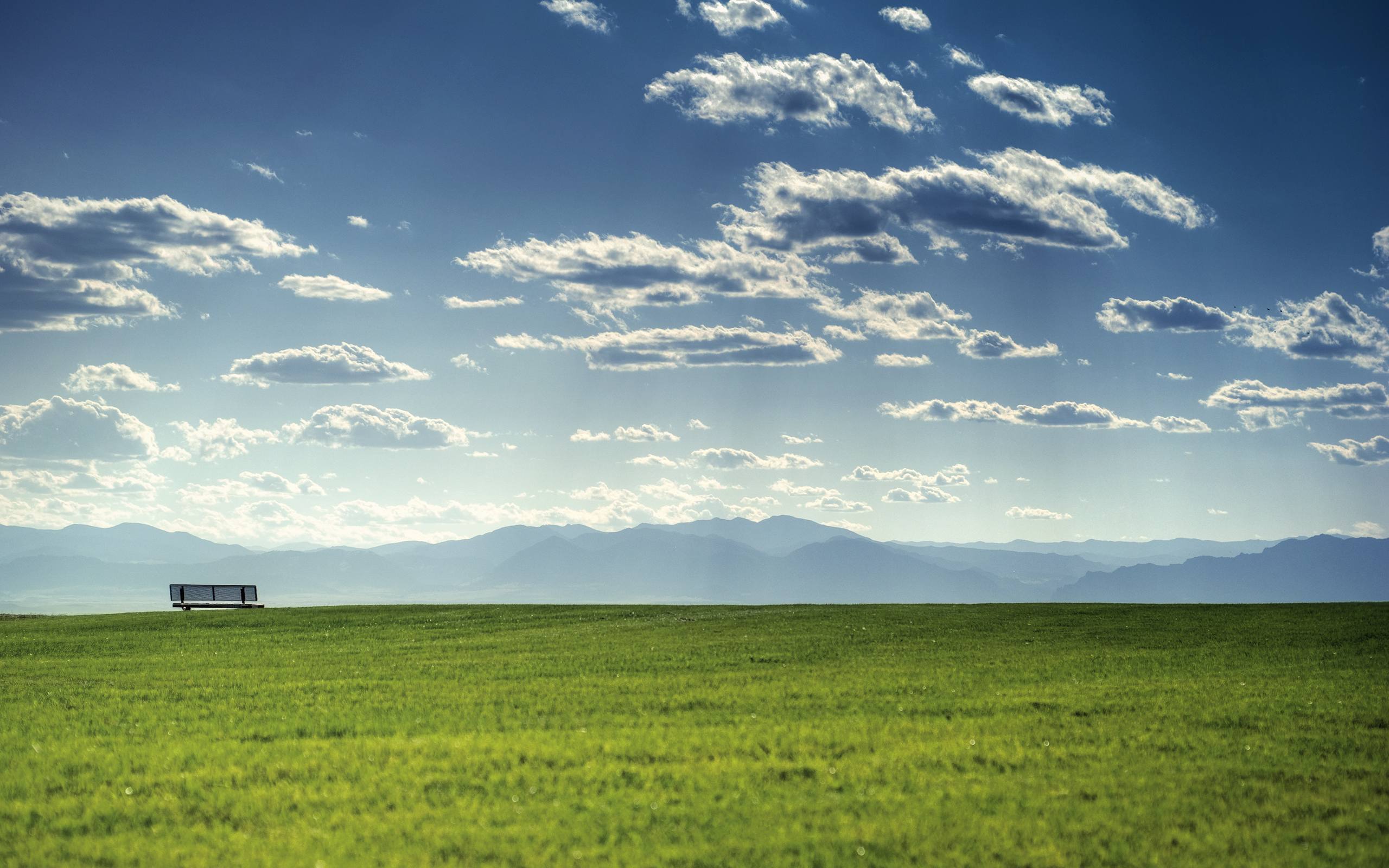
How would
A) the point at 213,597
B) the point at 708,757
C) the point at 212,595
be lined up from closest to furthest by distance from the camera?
the point at 708,757
the point at 212,595
the point at 213,597

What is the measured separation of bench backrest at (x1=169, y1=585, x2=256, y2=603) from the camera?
182 ft

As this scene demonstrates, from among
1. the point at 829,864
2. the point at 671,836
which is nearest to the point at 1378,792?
the point at 829,864

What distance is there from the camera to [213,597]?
56.7m

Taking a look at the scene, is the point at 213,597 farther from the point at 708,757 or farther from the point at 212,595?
the point at 708,757

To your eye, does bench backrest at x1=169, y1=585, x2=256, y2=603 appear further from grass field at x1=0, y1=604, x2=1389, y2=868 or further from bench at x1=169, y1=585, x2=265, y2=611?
grass field at x1=0, y1=604, x2=1389, y2=868

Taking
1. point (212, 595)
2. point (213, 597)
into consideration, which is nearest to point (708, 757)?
point (212, 595)

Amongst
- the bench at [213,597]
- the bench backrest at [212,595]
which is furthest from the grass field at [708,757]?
the bench backrest at [212,595]

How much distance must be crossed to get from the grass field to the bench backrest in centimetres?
2458

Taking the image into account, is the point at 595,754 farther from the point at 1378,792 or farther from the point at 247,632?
the point at 247,632

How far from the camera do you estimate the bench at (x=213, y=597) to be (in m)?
54.8

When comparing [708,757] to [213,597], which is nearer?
[708,757]

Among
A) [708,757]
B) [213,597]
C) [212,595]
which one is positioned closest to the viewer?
[708,757]

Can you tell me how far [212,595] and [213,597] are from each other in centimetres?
42

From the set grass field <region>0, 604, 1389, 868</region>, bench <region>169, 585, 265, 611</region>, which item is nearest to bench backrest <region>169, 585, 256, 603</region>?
bench <region>169, 585, 265, 611</region>
